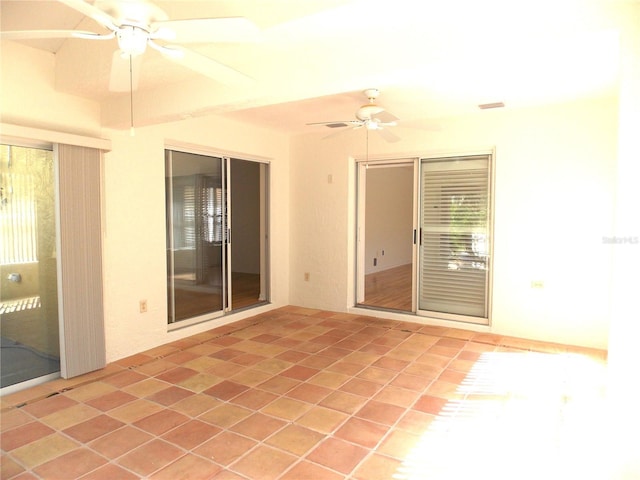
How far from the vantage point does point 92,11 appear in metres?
1.56

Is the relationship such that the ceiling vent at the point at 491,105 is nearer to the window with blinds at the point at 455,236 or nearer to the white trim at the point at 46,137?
the window with blinds at the point at 455,236

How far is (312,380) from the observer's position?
3.37 meters

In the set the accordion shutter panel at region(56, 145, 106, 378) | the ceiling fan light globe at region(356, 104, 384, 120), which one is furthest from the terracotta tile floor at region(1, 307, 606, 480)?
the ceiling fan light globe at region(356, 104, 384, 120)

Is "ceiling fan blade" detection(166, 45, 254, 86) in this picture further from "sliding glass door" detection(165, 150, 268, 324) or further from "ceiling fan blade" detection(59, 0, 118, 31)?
"sliding glass door" detection(165, 150, 268, 324)

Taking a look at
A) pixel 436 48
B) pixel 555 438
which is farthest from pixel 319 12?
pixel 555 438

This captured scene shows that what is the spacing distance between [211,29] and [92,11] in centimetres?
44

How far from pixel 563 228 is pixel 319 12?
3384mm

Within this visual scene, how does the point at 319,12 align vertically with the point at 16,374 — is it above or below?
above

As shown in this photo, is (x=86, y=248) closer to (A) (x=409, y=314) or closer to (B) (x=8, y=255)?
(B) (x=8, y=255)

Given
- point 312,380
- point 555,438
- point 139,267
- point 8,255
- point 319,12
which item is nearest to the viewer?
point 319,12

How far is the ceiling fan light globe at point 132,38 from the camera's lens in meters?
1.72

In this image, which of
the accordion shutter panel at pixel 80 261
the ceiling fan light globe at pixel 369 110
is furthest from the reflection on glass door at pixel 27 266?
the ceiling fan light globe at pixel 369 110

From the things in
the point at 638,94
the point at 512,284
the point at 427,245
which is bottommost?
the point at 512,284

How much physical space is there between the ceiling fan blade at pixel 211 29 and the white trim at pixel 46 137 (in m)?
1.90
